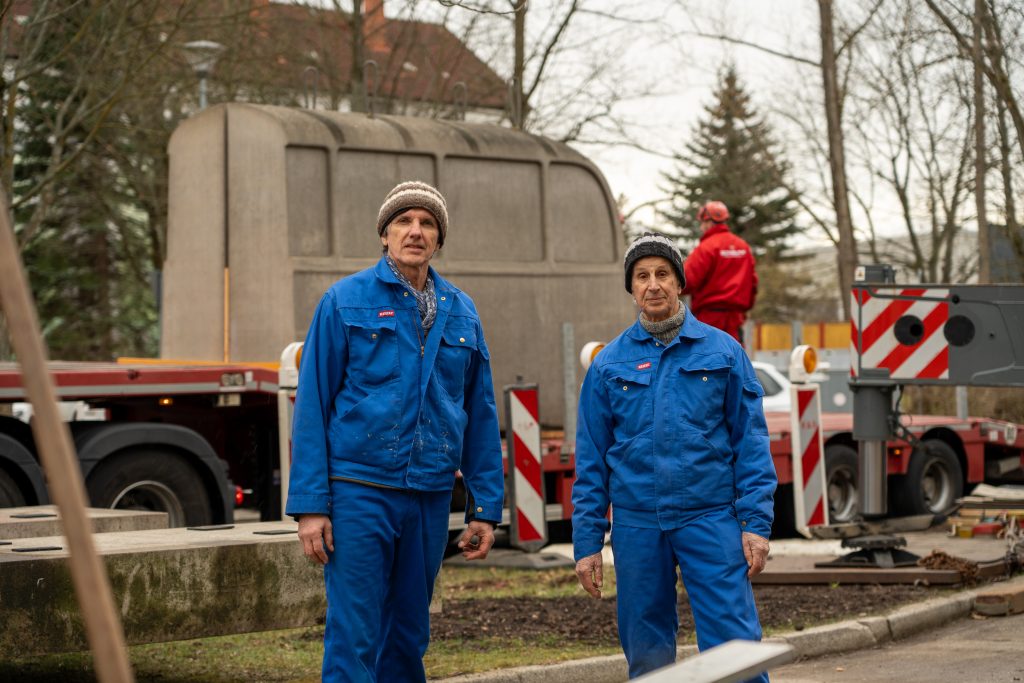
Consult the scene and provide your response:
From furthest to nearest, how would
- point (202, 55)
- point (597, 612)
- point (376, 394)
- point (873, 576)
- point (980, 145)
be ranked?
1. point (980, 145)
2. point (202, 55)
3. point (873, 576)
4. point (597, 612)
5. point (376, 394)

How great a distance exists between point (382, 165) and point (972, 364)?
4339mm

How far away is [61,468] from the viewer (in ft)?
5.73

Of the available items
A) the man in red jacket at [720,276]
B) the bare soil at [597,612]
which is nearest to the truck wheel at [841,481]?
the man in red jacket at [720,276]

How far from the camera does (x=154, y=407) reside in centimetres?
1007

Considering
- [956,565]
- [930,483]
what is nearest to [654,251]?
[956,565]

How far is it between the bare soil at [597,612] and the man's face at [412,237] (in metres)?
3.21

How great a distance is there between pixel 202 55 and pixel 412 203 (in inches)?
544

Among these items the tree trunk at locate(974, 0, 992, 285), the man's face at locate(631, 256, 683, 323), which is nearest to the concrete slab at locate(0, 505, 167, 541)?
the man's face at locate(631, 256, 683, 323)

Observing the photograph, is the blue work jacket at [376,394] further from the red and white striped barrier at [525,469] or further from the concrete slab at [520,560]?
the red and white striped barrier at [525,469]

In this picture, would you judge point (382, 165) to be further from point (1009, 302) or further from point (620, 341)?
point (620, 341)

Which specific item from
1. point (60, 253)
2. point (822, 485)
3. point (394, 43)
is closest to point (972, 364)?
point (822, 485)

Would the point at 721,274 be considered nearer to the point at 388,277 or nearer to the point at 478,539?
the point at 478,539

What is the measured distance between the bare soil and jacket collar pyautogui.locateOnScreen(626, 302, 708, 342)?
2.78 m

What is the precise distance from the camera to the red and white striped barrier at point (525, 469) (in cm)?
1076
